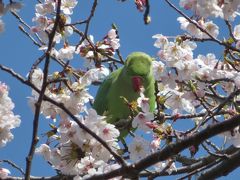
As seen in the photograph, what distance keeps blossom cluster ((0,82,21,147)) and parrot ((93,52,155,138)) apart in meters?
1.64

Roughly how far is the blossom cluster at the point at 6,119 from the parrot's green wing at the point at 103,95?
223 cm

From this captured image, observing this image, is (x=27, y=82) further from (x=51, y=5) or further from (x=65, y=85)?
(x=51, y=5)

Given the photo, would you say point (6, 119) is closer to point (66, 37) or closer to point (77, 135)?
point (77, 135)

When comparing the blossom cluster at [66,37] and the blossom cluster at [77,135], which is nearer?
the blossom cluster at [77,135]

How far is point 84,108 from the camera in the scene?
3289 millimetres

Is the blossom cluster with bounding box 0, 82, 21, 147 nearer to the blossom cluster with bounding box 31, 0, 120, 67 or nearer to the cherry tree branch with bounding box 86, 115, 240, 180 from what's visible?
the blossom cluster with bounding box 31, 0, 120, 67

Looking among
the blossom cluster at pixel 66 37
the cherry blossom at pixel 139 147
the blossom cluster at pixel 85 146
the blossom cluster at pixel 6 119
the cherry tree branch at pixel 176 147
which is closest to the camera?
the cherry tree branch at pixel 176 147

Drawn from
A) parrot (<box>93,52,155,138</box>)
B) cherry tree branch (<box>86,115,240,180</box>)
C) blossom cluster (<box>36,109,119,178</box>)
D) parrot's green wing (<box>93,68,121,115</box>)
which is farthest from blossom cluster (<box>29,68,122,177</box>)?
parrot's green wing (<box>93,68,121,115</box>)

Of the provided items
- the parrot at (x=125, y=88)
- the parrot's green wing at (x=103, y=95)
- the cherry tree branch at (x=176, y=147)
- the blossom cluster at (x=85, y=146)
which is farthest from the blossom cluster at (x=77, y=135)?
the parrot's green wing at (x=103, y=95)

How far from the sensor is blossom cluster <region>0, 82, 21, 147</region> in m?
3.10

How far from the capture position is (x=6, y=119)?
310 cm

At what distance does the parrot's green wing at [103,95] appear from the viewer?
17.7 feet

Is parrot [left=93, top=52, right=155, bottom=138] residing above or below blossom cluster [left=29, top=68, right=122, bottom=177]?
above

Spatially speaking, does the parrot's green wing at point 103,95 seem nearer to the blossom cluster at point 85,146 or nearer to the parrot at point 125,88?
the parrot at point 125,88
